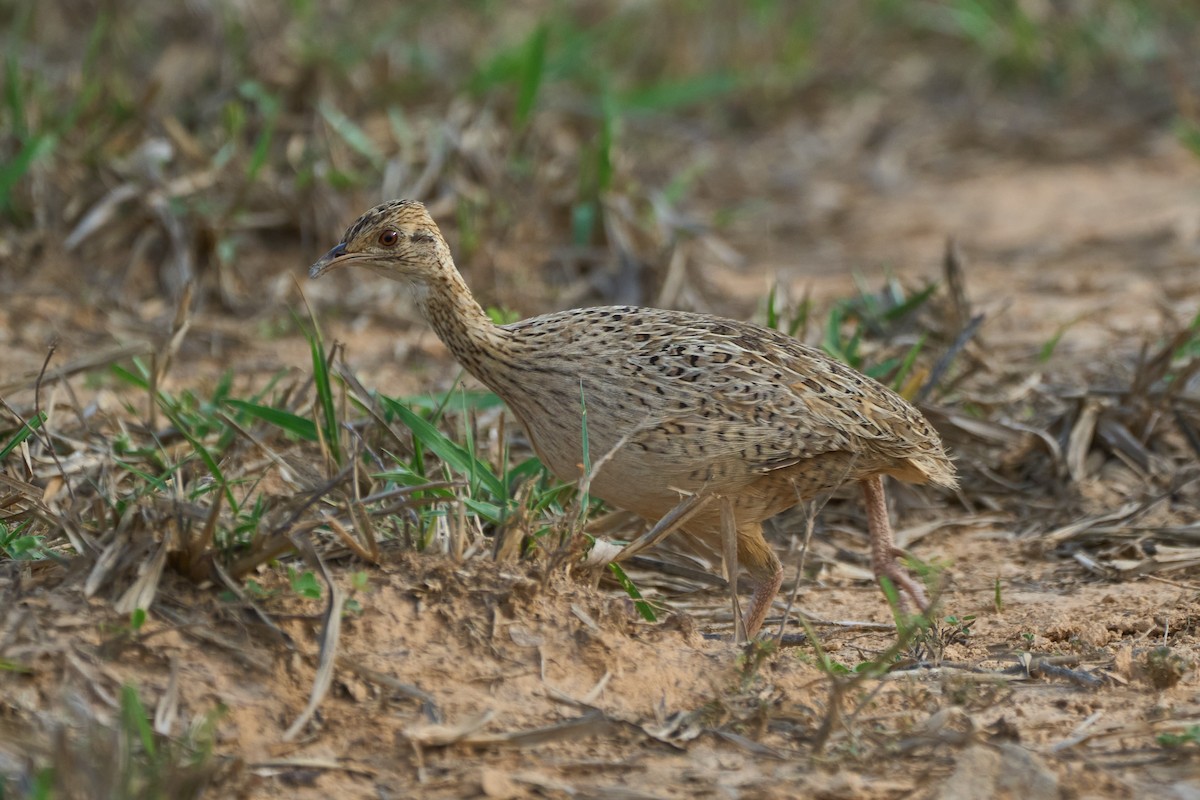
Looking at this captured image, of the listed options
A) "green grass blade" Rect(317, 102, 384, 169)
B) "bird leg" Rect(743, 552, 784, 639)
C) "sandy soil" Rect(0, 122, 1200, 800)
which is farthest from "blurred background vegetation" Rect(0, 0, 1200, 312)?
"sandy soil" Rect(0, 122, 1200, 800)

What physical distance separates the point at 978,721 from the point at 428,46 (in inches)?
304

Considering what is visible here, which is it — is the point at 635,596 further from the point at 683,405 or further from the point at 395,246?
the point at 395,246

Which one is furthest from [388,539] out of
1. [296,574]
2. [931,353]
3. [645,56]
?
[645,56]

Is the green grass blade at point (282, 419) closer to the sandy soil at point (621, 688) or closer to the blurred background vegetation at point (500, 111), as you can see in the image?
the sandy soil at point (621, 688)

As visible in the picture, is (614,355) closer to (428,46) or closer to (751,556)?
(751,556)

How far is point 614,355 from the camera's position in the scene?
15.6ft

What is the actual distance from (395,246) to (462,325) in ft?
1.18

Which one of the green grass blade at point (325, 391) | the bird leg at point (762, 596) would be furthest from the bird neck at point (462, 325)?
the bird leg at point (762, 596)

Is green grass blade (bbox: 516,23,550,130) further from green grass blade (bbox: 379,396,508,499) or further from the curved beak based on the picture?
green grass blade (bbox: 379,396,508,499)

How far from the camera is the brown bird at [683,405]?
4582 mm

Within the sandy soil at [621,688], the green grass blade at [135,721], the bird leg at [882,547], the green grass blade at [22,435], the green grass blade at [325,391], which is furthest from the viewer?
the bird leg at [882,547]

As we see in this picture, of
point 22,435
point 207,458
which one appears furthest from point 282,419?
point 22,435

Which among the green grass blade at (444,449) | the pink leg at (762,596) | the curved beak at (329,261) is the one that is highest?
the curved beak at (329,261)

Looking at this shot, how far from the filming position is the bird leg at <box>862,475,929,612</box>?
5.14 meters
